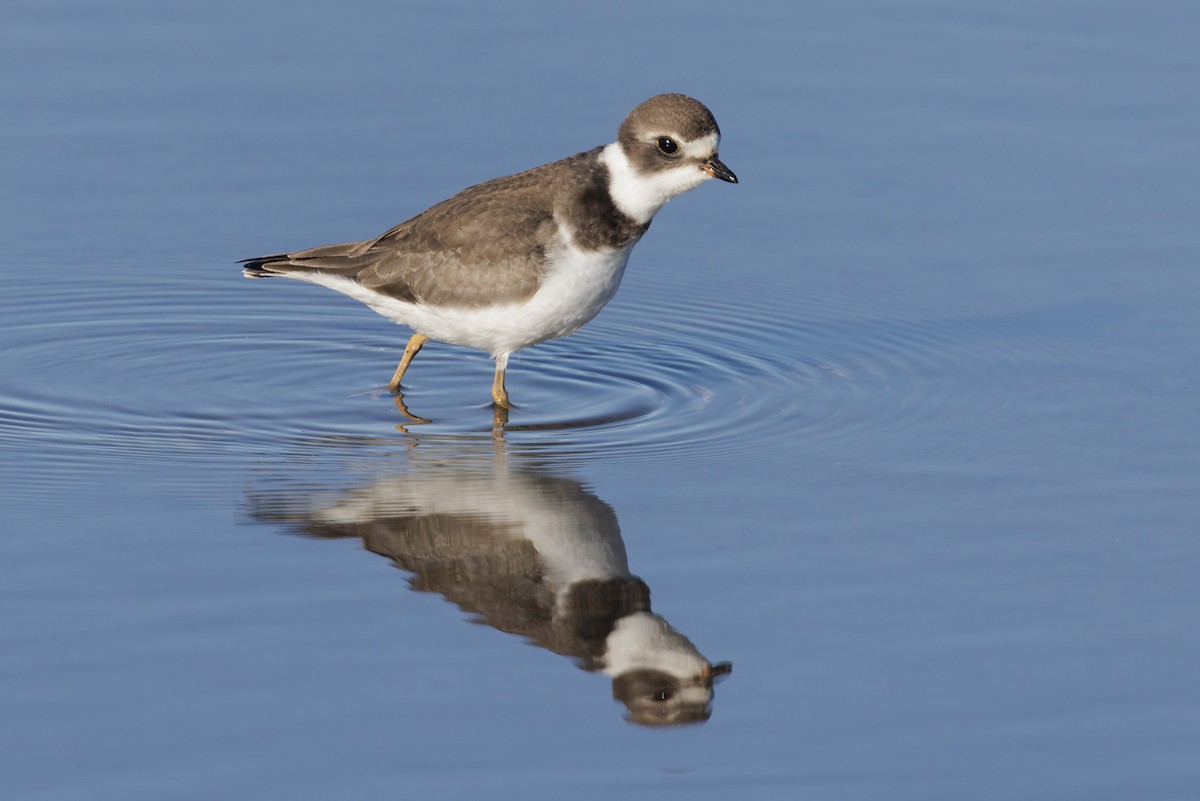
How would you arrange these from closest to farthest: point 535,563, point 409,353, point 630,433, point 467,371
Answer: point 535,563
point 630,433
point 409,353
point 467,371

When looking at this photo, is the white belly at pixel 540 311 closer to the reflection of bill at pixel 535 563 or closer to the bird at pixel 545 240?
the bird at pixel 545 240

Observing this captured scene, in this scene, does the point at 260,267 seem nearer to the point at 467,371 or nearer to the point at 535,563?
the point at 467,371

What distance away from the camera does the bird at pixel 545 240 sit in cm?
1134

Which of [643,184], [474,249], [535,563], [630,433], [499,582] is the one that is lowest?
[499,582]

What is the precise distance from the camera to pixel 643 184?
11359 millimetres

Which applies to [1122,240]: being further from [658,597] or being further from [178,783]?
[178,783]

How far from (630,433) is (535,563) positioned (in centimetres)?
215

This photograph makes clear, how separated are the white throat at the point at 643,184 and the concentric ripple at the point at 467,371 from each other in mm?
1194

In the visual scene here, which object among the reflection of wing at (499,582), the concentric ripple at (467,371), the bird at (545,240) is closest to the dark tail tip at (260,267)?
the concentric ripple at (467,371)

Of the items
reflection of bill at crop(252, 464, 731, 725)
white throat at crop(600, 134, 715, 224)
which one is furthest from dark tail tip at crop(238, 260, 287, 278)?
reflection of bill at crop(252, 464, 731, 725)

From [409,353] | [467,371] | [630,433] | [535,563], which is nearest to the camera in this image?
[535,563]

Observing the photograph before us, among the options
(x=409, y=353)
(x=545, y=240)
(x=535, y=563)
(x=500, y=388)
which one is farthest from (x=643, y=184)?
(x=535, y=563)

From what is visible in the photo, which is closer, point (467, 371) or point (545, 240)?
point (545, 240)

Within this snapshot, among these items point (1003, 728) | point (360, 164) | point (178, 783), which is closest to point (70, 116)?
point (360, 164)
